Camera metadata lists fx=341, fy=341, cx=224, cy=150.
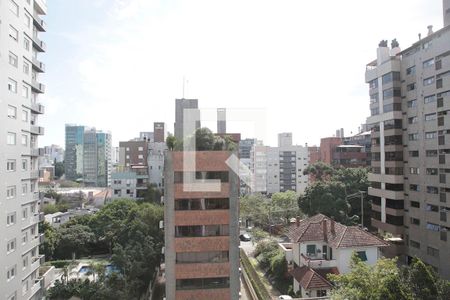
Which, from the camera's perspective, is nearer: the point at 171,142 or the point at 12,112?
the point at 12,112

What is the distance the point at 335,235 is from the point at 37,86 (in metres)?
19.0

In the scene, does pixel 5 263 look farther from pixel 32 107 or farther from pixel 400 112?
pixel 400 112

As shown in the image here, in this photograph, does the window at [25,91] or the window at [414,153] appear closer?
the window at [25,91]

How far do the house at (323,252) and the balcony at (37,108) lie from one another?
16.5 metres

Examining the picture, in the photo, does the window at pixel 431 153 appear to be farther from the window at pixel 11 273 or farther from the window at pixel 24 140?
the window at pixel 11 273

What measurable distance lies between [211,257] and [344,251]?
8085 mm

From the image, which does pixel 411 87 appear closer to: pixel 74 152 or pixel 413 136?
pixel 413 136

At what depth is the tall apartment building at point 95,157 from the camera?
82812mm

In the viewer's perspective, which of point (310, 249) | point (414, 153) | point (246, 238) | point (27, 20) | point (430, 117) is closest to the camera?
point (27, 20)

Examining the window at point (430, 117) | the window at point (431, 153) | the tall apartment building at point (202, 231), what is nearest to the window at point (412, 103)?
the window at point (430, 117)

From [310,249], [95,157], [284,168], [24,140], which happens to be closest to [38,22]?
[24,140]

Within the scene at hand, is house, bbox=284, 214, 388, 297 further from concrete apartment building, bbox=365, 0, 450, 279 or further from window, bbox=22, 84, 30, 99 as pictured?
window, bbox=22, 84, 30, 99

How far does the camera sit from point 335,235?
20.1m

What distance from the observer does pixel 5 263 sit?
15.0 meters
